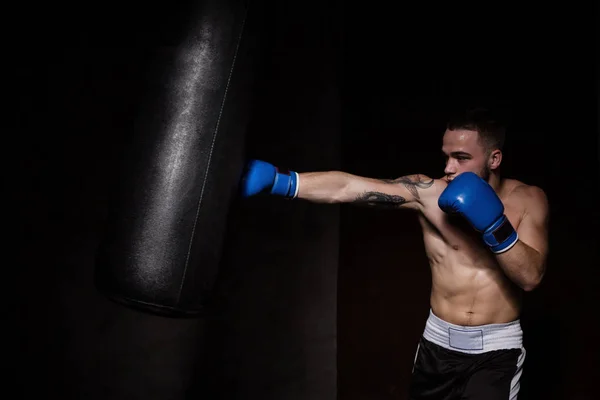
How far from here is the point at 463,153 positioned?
2.63 meters

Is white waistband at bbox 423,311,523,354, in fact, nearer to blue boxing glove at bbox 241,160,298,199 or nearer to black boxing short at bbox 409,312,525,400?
black boxing short at bbox 409,312,525,400

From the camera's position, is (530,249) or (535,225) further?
(535,225)

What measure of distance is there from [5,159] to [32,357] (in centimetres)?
92

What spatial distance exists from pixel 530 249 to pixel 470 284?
13.8 inches

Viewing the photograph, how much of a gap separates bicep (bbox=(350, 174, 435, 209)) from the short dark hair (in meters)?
0.28

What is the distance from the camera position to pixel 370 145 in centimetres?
384

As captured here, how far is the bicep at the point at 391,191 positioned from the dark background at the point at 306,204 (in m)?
0.61

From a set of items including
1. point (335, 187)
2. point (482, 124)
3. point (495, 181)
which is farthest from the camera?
point (495, 181)

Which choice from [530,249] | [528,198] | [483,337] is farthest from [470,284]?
[528,198]

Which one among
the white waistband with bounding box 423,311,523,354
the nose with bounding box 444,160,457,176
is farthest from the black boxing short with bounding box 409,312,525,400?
the nose with bounding box 444,160,457,176

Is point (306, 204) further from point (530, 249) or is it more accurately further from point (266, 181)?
point (530, 249)

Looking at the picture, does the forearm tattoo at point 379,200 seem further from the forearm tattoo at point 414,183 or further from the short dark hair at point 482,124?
the short dark hair at point 482,124

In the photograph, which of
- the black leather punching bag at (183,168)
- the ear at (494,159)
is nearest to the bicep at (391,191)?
the ear at (494,159)

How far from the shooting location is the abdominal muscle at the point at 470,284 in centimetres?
266
